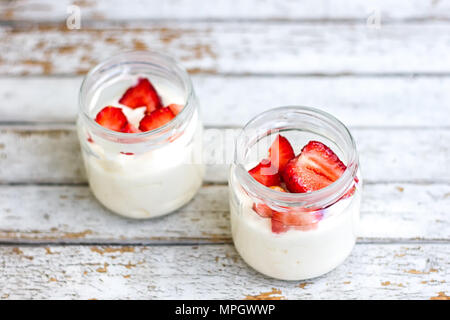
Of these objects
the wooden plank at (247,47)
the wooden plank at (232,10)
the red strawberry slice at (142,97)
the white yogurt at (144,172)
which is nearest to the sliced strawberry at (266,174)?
the white yogurt at (144,172)

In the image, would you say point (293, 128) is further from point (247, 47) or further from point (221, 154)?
point (247, 47)

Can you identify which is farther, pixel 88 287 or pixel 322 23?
pixel 322 23

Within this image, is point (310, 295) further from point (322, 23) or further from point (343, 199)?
point (322, 23)

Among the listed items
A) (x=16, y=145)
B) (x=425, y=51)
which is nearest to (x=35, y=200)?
(x=16, y=145)

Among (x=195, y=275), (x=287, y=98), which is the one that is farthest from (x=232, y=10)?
(x=195, y=275)

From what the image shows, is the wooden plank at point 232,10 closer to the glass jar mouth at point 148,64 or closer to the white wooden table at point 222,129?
the white wooden table at point 222,129

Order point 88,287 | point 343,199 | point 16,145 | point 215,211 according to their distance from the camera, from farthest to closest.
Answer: point 16,145, point 215,211, point 88,287, point 343,199
